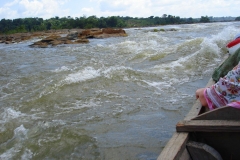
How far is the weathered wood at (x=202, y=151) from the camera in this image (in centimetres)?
176

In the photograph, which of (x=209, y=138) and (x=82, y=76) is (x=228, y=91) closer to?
(x=209, y=138)

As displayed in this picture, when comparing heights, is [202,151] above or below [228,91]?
below

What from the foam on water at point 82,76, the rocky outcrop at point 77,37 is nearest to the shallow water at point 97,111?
the foam on water at point 82,76

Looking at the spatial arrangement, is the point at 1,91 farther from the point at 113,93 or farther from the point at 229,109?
the point at 229,109

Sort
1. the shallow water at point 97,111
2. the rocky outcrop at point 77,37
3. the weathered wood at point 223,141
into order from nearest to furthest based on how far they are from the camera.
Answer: the weathered wood at point 223,141 → the shallow water at point 97,111 → the rocky outcrop at point 77,37

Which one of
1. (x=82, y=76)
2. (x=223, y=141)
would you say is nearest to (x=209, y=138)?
(x=223, y=141)

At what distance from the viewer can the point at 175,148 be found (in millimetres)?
1673

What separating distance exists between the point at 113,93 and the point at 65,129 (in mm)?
1731

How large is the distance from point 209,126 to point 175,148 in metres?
0.32

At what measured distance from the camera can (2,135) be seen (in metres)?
3.49

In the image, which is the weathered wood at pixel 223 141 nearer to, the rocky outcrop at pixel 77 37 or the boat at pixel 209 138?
the boat at pixel 209 138

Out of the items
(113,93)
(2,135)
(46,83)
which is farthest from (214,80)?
(46,83)

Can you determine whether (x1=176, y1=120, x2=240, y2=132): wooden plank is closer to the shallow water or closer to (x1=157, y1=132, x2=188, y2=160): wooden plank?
(x1=157, y1=132, x2=188, y2=160): wooden plank

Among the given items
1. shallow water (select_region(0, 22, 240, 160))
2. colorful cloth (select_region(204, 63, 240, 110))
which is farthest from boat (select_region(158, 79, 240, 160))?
shallow water (select_region(0, 22, 240, 160))
